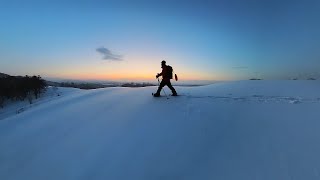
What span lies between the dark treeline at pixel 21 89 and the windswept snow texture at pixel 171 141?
87.4 ft

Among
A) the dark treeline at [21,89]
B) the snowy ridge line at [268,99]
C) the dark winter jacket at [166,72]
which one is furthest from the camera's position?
the dark treeline at [21,89]

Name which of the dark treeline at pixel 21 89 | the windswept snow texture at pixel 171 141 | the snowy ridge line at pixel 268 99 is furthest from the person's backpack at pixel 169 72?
the dark treeline at pixel 21 89

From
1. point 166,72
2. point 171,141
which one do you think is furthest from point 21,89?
point 171,141

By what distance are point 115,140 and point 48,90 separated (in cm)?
3690

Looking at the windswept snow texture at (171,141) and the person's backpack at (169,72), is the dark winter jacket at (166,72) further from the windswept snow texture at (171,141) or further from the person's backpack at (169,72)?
the windswept snow texture at (171,141)

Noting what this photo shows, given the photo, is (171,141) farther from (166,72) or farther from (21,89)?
(21,89)

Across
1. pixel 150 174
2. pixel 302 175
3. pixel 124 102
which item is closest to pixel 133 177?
pixel 150 174

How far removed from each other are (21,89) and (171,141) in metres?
34.7

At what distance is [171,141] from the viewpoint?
9703 mm

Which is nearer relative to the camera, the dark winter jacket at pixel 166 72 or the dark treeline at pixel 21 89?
the dark winter jacket at pixel 166 72

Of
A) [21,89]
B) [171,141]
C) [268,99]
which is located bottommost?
[171,141]

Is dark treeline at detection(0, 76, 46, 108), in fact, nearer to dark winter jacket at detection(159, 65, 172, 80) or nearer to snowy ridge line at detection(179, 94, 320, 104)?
dark winter jacket at detection(159, 65, 172, 80)

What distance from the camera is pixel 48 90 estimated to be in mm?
43812

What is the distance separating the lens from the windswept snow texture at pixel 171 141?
8.05 m
